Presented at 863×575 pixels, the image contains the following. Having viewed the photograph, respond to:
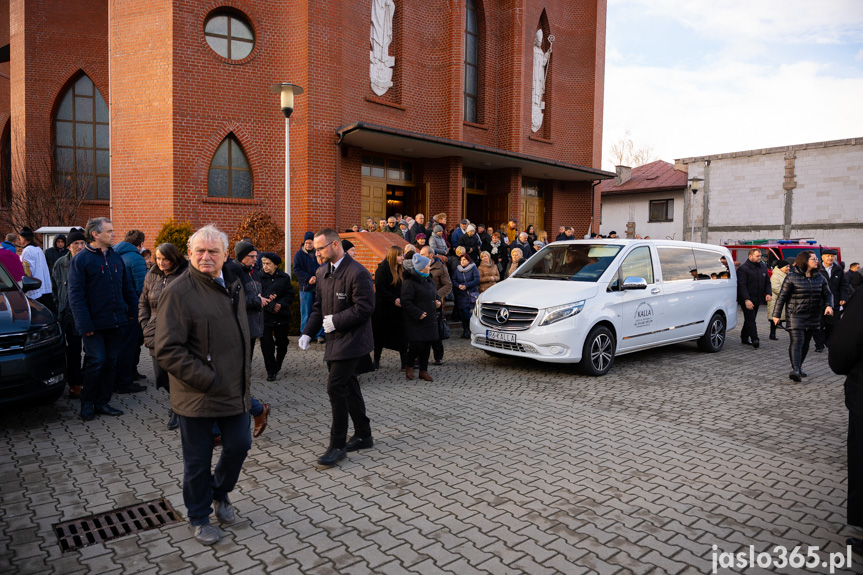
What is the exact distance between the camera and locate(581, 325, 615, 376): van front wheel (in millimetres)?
8055

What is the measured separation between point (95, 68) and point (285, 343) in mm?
17227

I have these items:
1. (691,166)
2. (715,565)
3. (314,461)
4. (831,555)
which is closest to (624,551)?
(715,565)

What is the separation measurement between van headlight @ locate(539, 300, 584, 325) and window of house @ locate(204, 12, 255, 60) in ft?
41.5

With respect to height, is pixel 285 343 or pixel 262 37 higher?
pixel 262 37

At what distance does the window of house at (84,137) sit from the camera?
1900 cm

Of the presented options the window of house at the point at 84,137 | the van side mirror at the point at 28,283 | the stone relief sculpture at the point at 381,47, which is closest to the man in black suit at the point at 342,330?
the van side mirror at the point at 28,283

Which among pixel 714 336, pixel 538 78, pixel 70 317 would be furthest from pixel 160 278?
pixel 538 78

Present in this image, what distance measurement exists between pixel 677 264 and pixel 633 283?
6.14 feet

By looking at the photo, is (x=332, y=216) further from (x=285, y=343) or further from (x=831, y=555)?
(x=831, y=555)

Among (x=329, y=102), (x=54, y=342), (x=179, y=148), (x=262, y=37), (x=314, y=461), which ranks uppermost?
(x=262, y=37)

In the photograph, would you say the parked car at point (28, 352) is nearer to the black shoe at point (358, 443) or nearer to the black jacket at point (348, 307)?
the black jacket at point (348, 307)

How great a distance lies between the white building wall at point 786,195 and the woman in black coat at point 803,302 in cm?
2798

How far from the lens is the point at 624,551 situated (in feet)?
11.2

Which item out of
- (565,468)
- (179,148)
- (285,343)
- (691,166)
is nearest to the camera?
(565,468)
